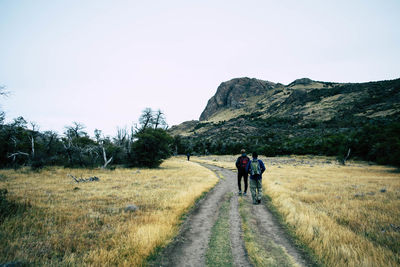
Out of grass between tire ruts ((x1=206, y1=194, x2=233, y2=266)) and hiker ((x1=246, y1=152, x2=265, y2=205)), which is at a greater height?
hiker ((x1=246, y1=152, x2=265, y2=205))

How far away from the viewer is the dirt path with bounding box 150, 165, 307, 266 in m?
4.21

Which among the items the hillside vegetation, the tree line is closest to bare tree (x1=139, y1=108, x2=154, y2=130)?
the tree line

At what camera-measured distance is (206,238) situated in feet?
17.5

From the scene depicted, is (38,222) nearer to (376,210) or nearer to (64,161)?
(376,210)

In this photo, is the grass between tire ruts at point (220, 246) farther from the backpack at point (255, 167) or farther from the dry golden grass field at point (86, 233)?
the backpack at point (255, 167)

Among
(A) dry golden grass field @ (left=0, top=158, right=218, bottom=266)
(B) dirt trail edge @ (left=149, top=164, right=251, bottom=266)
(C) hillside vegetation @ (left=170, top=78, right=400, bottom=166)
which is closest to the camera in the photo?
(A) dry golden grass field @ (left=0, top=158, right=218, bottom=266)

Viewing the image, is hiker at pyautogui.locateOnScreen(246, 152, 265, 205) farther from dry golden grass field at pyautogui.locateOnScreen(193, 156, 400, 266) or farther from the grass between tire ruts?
the grass between tire ruts

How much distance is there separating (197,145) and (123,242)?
90.2 meters

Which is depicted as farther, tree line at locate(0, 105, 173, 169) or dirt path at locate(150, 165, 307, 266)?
tree line at locate(0, 105, 173, 169)

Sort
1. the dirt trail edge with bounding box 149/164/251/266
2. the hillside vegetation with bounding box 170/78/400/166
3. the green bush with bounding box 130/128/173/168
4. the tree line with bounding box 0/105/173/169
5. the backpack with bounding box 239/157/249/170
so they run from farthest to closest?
1. the hillside vegetation with bounding box 170/78/400/166
2. the green bush with bounding box 130/128/173/168
3. the tree line with bounding box 0/105/173/169
4. the backpack with bounding box 239/157/249/170
5. the dirt trail edge with bounding box 149/164/251/266

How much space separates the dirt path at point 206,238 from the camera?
13.8 feet

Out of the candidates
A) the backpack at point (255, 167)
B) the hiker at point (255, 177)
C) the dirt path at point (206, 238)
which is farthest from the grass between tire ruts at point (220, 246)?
the backpack at point (255, 167)

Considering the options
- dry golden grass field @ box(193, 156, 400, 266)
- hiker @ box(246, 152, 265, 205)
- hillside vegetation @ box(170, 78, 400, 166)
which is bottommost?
dry golden grass field @ box(193, 156, 400, 266)

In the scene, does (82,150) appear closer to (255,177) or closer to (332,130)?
(255,177)
